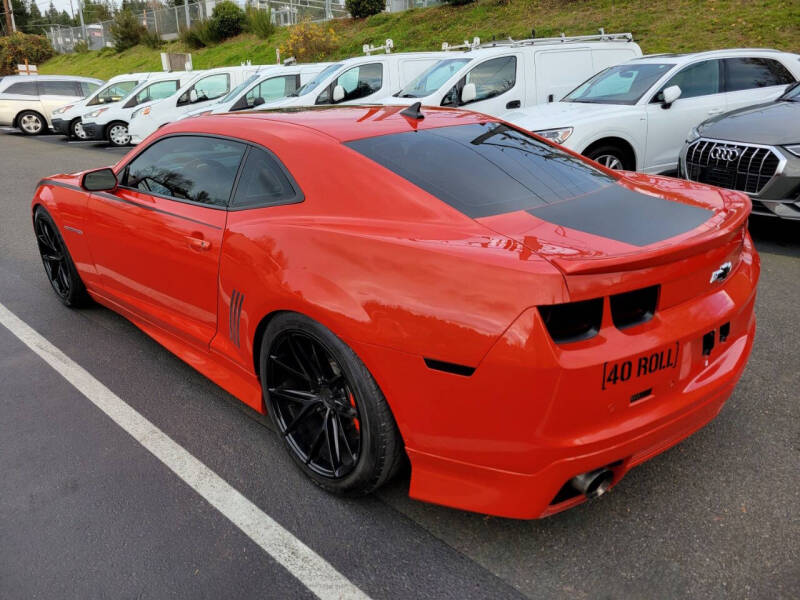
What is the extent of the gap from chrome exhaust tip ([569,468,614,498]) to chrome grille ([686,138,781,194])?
4.28 m

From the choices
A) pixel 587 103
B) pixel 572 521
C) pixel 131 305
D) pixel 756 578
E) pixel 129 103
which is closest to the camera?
pixel 756 578

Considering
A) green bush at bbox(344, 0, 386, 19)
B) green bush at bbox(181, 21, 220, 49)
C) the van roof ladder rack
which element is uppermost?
green bush at bbox(344, 0, 386, 19)

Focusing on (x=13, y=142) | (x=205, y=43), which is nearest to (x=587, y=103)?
(x=13, y=142)

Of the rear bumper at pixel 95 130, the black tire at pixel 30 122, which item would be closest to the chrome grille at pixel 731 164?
the rear bumper at pixel 95 130

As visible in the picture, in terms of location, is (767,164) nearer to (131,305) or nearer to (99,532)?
(131,305)

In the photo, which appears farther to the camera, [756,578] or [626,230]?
[626,230]

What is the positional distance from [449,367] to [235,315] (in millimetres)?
1236

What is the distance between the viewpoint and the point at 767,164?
5.46 metres

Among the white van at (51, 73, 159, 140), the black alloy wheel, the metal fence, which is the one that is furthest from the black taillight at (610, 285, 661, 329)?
the metal fence

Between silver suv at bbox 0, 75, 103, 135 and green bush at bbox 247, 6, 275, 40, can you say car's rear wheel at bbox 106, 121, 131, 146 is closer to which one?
silver suv at bbox 0, 75, 103, 135

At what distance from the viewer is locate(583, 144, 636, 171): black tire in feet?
23.8

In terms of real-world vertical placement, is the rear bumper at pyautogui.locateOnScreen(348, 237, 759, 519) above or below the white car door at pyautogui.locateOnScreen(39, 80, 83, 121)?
below

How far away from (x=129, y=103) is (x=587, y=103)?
39.7 feet

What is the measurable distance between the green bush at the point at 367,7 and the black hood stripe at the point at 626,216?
28540 millimetres
